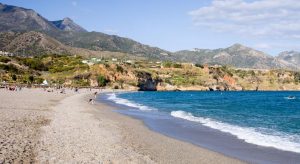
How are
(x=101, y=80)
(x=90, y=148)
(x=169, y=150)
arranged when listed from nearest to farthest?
(x=90, y=148)
(x=169, y=150)
(x=101, y=80)

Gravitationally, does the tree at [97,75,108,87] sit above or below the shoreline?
above

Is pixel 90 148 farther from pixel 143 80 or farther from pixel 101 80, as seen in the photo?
pixel 143 80

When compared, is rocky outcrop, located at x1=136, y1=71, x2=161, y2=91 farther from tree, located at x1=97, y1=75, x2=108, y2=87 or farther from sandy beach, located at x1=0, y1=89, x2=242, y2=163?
sandy beach, located at x1=0, y1=89, x2=242, y2=163

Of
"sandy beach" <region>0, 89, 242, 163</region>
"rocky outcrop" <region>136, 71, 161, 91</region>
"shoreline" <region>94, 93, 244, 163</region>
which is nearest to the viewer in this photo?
Answer: "sandy beach" <region>0, 89, 242, 163</region>

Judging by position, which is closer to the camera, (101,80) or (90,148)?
→ (90,148)

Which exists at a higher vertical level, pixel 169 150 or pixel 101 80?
pixel 101 80

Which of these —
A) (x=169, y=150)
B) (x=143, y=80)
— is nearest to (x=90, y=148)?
(x=169, y=150)

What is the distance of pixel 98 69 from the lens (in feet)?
595

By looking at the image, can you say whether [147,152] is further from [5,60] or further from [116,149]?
[5,60]

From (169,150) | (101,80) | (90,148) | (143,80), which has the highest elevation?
(143,80)

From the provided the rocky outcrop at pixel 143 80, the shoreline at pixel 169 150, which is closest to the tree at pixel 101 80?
the rocky outcrop at pixel 143 80


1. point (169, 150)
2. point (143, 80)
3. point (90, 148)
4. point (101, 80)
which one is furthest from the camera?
point (143, 80)

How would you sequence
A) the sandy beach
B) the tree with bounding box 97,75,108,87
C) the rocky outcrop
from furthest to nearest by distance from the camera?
the rocky outcrop < the tree with bounding box 97,75,108,87 < the sandy beach

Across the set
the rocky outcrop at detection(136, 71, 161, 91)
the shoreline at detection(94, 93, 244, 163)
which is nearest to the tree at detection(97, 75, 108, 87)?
the rocky outcrop at detection(136, 71, 161, 91)
